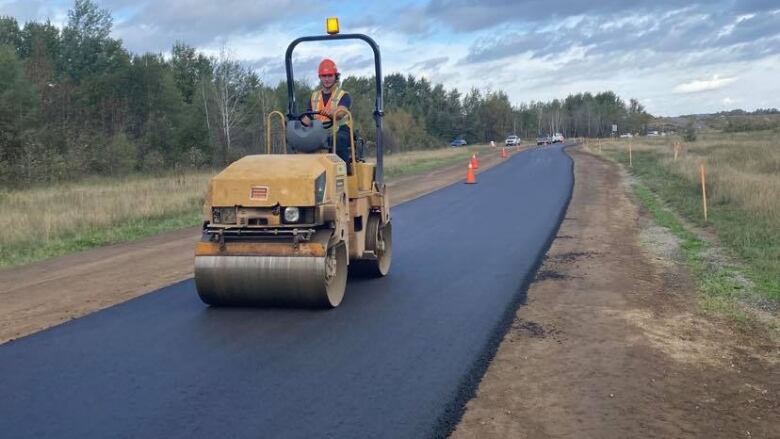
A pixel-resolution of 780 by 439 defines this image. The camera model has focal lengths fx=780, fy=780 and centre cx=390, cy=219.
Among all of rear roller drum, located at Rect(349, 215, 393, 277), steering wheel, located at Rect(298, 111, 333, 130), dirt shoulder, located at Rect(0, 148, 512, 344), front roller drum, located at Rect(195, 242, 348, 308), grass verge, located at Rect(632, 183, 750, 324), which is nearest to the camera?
front roller drum, located at Rect(195, 242, 348, 308)

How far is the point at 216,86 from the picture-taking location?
144 feet

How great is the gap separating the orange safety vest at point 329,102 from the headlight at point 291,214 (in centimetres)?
164

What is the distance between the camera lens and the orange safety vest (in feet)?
28.6

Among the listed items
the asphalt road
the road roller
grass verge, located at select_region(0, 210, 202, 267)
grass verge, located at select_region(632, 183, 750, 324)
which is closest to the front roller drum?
the road roller

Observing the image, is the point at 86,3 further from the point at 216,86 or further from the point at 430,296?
the point at 430,296

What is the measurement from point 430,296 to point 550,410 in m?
3.62

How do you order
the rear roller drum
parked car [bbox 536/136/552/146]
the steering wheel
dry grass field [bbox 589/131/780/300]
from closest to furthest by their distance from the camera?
the steering wheel
the rear roller drum
dry grass field [bbox 589/131/780/300]
parked car [bbox 536/136/552/146]

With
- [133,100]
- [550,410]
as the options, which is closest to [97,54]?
[133,100]

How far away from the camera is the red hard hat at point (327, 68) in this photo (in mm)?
8680

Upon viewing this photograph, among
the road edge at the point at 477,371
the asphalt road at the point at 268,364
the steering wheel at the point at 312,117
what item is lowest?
the road edge at the point at 477,371

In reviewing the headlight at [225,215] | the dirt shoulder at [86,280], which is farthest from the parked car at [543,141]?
the headlight at [225,215]

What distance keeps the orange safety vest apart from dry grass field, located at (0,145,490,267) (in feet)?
20.3

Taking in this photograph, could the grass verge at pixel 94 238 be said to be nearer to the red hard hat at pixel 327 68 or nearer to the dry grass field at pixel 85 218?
the dry grass field at pixel 85 218

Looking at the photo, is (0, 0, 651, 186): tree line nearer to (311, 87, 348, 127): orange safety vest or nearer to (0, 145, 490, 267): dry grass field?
(0, 145, 490, 267): dry grass field
